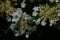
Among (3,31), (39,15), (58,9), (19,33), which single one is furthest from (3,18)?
(58,9)

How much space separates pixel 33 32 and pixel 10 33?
8.5 inches

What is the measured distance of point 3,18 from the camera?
6.01ft

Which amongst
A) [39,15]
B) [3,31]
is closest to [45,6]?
[39,15]

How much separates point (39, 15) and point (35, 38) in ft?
0.92

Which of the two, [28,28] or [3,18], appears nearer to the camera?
[28,28]

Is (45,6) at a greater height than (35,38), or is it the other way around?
(45,6)

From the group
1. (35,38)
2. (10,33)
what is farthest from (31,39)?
(10,33)

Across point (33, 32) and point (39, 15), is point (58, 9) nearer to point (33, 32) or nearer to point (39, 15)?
point (39, 15)

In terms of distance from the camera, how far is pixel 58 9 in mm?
1701

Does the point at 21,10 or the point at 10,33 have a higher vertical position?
the point at 21,10

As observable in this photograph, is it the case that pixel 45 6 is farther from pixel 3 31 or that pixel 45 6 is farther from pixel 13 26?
pixel 3 31

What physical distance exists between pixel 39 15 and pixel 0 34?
0.43m

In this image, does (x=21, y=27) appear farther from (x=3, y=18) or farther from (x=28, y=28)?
(x=3, y=18)

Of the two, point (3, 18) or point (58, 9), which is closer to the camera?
point (58, 9)
